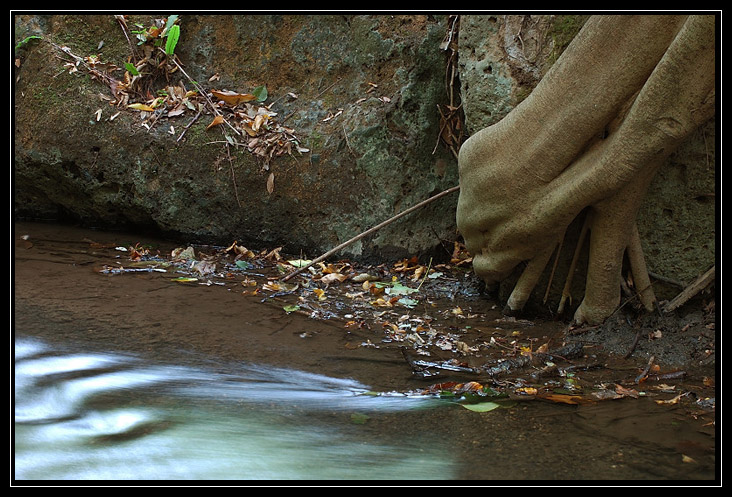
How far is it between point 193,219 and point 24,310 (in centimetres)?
230

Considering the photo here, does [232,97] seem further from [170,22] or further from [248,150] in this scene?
[170,22]

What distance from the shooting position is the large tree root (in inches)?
120

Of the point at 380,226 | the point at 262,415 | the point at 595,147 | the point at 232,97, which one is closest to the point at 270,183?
the point at 232,97

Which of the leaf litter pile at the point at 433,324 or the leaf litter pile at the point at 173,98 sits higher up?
the leaf litter pile at the point at 173,98

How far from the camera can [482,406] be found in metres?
2.67

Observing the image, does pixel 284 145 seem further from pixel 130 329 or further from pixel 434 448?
pixel 434 448

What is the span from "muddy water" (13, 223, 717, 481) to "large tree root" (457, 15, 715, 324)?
110cm

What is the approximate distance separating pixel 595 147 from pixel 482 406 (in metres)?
1.64

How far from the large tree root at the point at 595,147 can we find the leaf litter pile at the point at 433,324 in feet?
1.57

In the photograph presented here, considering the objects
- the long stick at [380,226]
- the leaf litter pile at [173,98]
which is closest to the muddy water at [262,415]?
the long stick at [380,226]

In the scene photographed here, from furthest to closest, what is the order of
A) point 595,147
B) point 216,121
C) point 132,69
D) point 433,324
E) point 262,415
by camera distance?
point 132,69 < point 216,121 < point 433,324 < point 595,147 < point 262,415

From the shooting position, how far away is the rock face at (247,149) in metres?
5.23

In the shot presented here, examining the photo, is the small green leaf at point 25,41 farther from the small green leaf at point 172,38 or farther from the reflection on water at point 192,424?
the reflection on water at point 192,424
